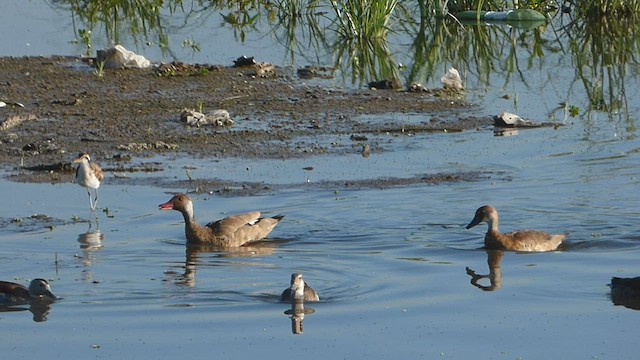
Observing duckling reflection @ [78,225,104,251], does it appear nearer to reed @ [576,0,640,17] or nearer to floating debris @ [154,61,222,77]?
floating debris @ [154,61,222,77]

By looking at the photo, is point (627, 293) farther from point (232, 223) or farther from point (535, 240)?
point (232, 223)

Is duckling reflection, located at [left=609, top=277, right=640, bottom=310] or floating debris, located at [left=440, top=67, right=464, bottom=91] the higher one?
floating debris, located at [left=440, top=67, right=464, bottom=91]

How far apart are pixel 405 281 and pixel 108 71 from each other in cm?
990

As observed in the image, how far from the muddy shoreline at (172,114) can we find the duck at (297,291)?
428 cm

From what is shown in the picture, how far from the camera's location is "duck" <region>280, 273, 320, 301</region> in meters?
10.9

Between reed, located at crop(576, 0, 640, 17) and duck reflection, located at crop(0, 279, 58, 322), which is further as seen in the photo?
reed, located at crop(576, 0, 640, 17)

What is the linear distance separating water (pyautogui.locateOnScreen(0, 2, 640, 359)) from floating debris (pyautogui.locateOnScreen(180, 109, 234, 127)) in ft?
5.24

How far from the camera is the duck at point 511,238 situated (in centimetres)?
1298

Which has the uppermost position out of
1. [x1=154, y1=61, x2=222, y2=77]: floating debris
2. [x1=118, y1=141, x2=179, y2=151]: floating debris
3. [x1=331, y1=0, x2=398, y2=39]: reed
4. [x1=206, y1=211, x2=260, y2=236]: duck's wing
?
[x1=331, y1=0, x2=398, y2=39]: reed

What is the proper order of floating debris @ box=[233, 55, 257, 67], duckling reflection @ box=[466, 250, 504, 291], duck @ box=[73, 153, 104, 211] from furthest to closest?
floating debris @ box=[233, 55, 257, 67]
duck @ box=[73, 153, 104, 211]
duckling reflection @ box=[466, 250, 504, 291]

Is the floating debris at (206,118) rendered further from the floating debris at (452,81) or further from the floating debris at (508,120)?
the floating debris at (452,81)

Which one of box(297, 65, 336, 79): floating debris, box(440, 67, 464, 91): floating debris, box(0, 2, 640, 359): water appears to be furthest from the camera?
box(297, 65, 336, 79): floating debris

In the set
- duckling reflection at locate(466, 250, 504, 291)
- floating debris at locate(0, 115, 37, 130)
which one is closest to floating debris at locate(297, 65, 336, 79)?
floating debris at locate(0, 115, 37, 130)

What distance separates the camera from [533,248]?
13031mm
